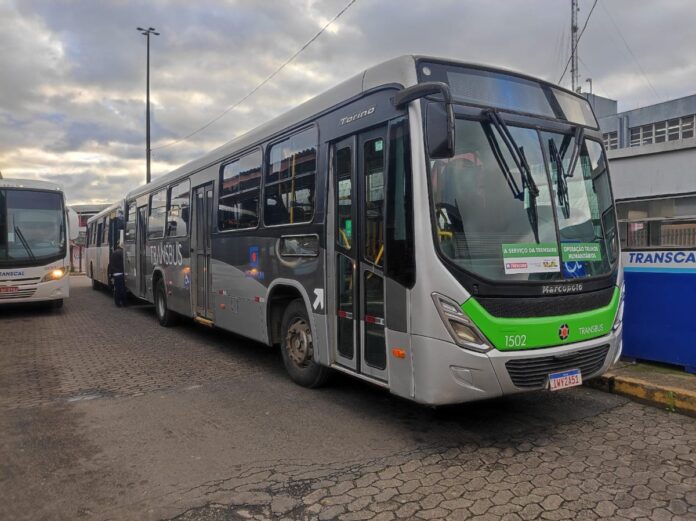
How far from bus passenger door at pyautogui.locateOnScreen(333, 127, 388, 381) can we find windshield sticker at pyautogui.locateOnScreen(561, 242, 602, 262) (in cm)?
151

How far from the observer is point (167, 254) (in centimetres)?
996

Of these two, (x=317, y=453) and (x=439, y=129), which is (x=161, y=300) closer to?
(x=317, y=453)

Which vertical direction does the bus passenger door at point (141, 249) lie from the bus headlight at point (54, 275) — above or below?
above

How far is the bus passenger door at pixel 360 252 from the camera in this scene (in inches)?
175

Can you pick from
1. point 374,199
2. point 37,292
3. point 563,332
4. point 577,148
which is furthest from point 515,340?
point 37,292

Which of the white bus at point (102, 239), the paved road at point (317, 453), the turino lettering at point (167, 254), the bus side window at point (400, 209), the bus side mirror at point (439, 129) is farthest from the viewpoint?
the white bus at point (102, 239)

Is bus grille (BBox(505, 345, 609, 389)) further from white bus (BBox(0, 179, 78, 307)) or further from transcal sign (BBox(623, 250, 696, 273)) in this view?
white bus (BBox(0, 179, 78, 307))

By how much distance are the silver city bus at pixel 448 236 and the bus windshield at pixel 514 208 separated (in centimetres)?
1

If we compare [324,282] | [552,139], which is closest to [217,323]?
[324,282]

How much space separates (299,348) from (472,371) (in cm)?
250

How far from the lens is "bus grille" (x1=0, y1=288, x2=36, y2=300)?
458 inches

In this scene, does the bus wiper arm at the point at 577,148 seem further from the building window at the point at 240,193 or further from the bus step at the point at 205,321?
the bus step at the point at 205,321

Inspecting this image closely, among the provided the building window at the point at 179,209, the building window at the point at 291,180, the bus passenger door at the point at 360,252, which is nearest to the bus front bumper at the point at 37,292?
the building window at the point at 179,209

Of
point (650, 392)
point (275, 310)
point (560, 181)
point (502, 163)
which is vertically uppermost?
point (502, 163)
